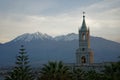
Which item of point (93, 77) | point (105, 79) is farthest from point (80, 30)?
point (105, 79)

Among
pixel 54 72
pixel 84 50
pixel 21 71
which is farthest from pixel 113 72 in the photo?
pixel 84 50

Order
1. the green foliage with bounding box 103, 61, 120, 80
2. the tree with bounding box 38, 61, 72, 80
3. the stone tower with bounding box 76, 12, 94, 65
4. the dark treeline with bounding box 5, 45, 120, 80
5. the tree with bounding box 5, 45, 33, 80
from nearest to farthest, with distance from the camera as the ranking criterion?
the tree with bounding box 38, 61, 72, 80 < the dark treeline with bounding box 5, 45, 120, 80 < the green foliage with bounding box 103, 61, 120, 80 < the tree with bounding box 5, 45, 33, 80 < the stone tower with bounding box 76, 12, 94, 65

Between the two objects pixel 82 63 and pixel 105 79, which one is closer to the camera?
pixel 105 79

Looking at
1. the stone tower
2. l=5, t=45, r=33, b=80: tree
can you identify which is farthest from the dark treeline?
the stone tower

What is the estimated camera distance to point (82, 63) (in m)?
88.9

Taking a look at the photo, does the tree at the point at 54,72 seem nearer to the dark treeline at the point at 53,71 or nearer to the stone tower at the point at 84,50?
the dark treeline at the point at 53,71

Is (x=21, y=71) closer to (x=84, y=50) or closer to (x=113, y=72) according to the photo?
(x=113, y=72)

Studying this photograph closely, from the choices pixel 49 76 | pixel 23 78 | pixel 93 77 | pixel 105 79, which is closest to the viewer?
pixel 49 76

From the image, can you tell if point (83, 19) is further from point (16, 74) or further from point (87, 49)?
point (16, 74)

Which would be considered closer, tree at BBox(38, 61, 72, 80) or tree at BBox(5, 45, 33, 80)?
tree at BBox(38, 61, 72, 80)

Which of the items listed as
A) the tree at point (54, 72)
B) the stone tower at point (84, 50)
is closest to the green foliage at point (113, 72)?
the tree at point (54, 72)

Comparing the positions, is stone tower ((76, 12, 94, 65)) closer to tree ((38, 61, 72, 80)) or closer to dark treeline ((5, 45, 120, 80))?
dark treeline ((5, 45, 120, 80))

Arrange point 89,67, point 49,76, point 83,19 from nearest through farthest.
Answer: point 49,76, point 89,67, point 83,19

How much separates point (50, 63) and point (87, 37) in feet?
156
